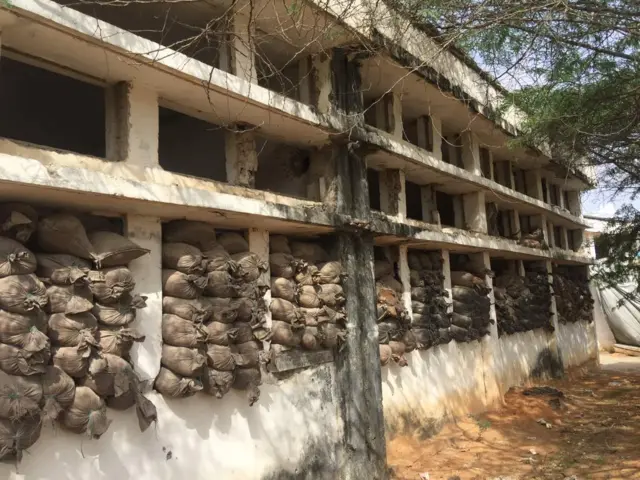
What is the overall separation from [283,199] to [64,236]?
2.07 metres

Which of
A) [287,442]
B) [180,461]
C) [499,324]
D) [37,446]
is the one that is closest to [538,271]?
[499,324]

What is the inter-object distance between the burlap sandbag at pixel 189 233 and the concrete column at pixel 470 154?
5.07m

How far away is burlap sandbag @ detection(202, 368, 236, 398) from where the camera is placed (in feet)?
13.0

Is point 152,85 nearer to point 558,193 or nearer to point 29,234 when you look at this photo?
point 29,234

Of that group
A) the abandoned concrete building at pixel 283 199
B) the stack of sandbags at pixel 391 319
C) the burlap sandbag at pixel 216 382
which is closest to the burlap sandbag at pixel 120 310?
the abandoned concrete building at pixel 283 199

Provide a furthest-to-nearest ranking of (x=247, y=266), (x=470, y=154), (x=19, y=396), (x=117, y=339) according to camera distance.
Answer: (x=470, y=154) < (x=247, y=266) < (x=117, y=339) < (x=19, y=396)

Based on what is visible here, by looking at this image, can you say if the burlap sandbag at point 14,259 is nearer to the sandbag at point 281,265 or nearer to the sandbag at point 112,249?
the sandbag at point 112,249

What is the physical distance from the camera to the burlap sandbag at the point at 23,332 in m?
2.83

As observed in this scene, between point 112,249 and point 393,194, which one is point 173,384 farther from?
point 393,194

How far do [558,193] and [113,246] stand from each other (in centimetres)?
1123

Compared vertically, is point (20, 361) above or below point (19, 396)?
above

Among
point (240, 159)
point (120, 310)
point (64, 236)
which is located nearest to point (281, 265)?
point (240, 159)

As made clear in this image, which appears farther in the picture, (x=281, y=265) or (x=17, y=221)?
(x=281, y=265)

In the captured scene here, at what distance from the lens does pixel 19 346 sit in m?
2.85
